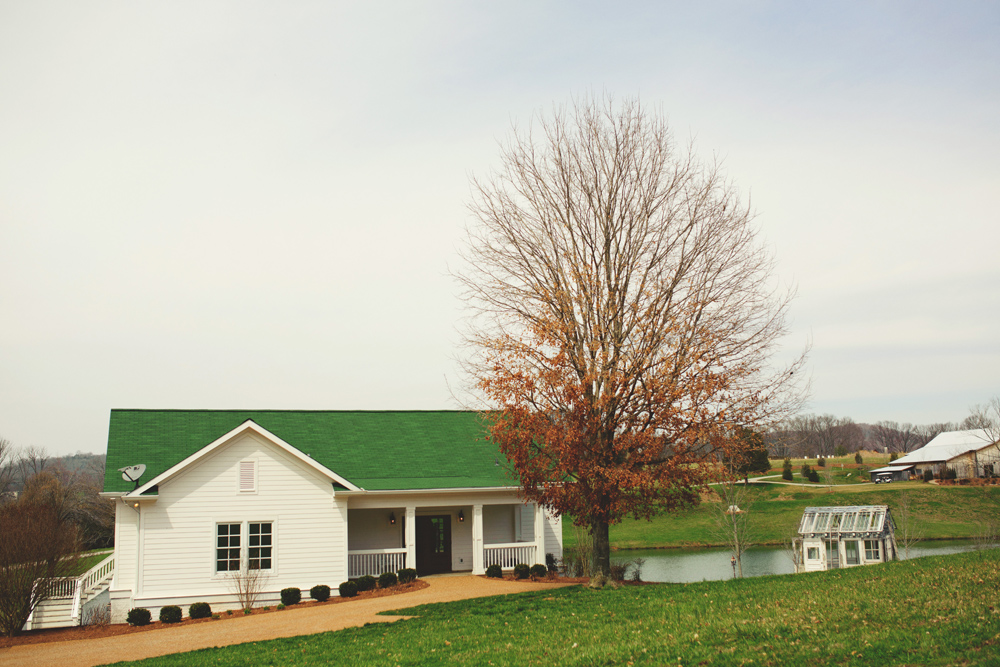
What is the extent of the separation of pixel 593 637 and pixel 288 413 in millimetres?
18549

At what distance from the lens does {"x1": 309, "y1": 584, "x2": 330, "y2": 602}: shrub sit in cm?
2108

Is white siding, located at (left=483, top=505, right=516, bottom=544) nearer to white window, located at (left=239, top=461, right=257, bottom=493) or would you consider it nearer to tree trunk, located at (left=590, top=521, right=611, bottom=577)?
tree trunk, located at (left=590, top=521, right=611, bottom=577)

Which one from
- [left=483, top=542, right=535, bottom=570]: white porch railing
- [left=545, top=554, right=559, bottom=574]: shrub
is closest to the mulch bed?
[left=483, top=542, right=535, bottom=570]: white porch railing

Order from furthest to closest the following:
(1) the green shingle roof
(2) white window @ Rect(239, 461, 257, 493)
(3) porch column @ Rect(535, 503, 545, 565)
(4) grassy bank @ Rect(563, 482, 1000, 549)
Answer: (4) grassy bank @ Rect(563, 482, 1000, 549)
(3) porch column @ Rect(535, 503, 545, 565)
(1) the green shingle roof
(2) white window @ Rect(239, 461, 257, 493)

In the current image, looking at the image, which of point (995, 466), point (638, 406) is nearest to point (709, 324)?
point (638, 406)

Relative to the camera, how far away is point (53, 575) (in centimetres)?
2033

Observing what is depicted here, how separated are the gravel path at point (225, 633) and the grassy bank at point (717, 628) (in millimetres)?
1322

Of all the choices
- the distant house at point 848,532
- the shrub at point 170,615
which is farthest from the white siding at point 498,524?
the distant house at point 848,532

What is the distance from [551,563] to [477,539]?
8.97 ft

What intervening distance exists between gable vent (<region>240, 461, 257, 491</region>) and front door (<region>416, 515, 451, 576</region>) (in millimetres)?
6213

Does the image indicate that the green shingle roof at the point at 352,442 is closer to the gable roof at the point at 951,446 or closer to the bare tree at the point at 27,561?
the bare tree at the point at 27,561

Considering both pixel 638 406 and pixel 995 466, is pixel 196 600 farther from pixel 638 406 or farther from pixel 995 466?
pixel 995 466

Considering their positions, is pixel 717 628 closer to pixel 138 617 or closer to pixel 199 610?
pixel 199 610

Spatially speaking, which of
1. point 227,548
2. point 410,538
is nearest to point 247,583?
point 227,548
